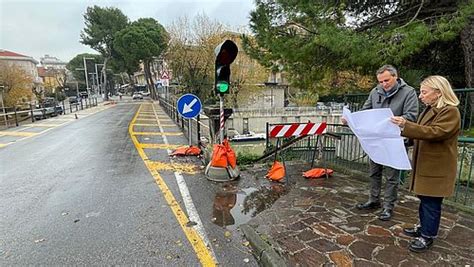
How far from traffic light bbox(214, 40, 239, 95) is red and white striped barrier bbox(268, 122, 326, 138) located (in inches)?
52.3

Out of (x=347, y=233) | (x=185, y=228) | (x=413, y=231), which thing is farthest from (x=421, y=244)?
(x=185, y=228)

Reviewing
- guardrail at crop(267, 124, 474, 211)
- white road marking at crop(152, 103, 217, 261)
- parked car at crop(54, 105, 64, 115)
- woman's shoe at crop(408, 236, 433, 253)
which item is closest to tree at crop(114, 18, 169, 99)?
parked car at crop(54, 105, 64, 115)

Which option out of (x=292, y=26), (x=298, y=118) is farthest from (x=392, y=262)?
(x=298, y=118)

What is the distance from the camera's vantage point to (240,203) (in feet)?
14.9

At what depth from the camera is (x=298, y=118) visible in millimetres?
32062

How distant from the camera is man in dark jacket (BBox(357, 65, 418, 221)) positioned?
10.6 ft

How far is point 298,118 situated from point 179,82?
46.3 feet

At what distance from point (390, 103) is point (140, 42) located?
40.8 m

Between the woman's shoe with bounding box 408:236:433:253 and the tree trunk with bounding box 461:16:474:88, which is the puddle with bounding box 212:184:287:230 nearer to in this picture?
the woman's shoe with bounding box 408:236:433:253

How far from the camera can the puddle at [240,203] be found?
396cm

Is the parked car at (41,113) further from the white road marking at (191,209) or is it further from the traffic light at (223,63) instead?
the traffic light at (223,63)

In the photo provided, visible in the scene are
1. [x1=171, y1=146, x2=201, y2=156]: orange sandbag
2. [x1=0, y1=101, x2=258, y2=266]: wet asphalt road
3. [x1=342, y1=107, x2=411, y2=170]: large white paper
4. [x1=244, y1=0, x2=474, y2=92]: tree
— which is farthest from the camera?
[x1=171, y1=146, x2=201, y2=156]: orange sandbag

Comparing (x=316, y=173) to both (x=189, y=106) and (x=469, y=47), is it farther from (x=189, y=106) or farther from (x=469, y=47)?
(x=469, y=47)

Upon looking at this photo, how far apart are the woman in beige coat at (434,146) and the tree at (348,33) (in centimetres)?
290
